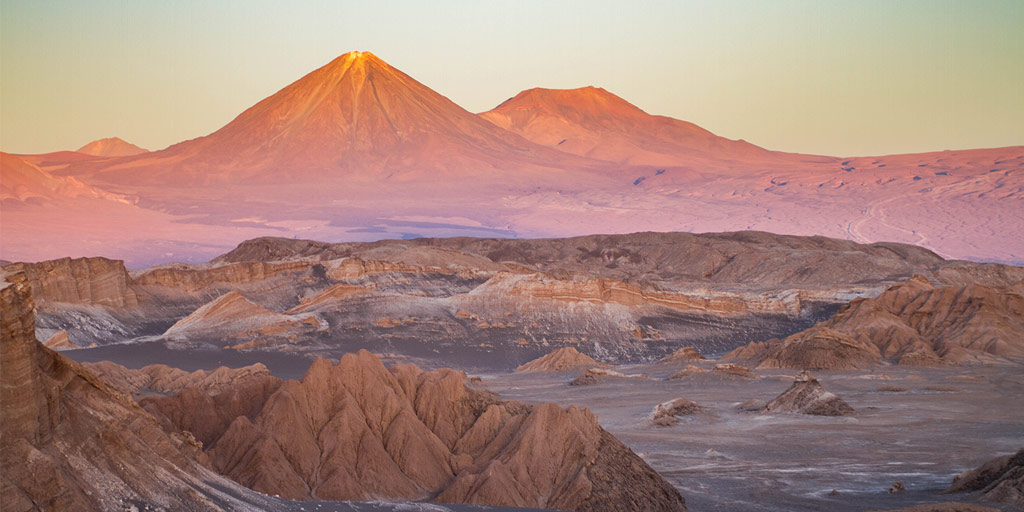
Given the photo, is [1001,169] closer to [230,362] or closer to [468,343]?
[468,343]

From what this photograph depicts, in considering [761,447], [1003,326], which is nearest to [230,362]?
[761,447]

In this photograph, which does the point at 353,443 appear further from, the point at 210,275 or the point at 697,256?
the point at 697,256

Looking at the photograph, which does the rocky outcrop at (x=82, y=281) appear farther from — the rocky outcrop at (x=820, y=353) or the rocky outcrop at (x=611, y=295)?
the rocky outcrop at (x=820, y=353)

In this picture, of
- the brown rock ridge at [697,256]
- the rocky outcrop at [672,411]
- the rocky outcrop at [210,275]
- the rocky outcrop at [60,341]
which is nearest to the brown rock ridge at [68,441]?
the rocky outcrop at [672,411]

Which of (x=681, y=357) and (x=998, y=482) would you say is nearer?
(x=998, y=482)

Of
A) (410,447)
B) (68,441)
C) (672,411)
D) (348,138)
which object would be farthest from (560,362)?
(348,138)

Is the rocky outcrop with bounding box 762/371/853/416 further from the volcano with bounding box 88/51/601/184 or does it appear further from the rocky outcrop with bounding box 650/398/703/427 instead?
the volcano with bounding box 88/51/601/184
